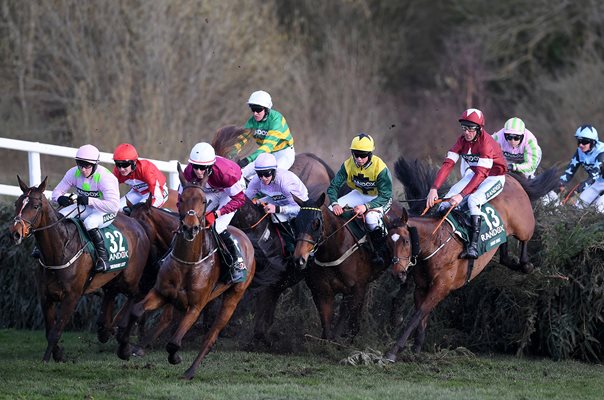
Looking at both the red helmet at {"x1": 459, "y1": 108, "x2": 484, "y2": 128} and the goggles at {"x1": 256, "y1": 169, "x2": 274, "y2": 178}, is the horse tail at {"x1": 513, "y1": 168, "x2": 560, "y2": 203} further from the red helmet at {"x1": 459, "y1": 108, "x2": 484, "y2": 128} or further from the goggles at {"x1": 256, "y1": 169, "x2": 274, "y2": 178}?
the goggles at {"x1": 256, "y1": 169, "x2": 274, "y2": 178}

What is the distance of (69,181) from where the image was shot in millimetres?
11180

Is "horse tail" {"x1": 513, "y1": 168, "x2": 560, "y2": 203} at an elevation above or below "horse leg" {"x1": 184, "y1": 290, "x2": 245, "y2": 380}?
above

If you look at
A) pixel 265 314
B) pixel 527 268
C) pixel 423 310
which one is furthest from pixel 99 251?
pixel 527 268

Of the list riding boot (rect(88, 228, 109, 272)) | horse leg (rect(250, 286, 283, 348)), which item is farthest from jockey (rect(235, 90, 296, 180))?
riding boot (rect(88, 228, 109, 272))

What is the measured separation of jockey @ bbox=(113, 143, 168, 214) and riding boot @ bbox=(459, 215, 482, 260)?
120 inches

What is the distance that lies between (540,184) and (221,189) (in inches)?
146

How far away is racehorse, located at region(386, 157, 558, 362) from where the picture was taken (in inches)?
432

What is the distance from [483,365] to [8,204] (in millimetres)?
6151

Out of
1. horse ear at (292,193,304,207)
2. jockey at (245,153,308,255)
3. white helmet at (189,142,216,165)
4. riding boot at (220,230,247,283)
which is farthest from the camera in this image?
jockey at (245,153,308,255)

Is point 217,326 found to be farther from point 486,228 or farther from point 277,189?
point 486,228

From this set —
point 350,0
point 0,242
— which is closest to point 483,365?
point 0,242

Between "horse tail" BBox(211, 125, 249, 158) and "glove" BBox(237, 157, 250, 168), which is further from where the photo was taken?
"horse tail" BBox(211, 125, 249, 158)

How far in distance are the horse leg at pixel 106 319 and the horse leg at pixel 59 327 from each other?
2.08 ft

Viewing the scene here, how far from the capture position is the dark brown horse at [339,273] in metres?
11.5
